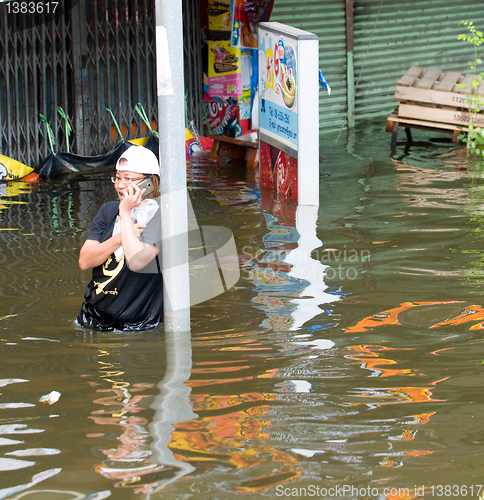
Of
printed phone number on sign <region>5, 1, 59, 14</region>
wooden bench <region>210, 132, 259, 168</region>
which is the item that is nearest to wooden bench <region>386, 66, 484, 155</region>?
wooden bench <region>210, 132, 259, 168</region>

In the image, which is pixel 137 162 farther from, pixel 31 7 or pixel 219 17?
pixel 219 17

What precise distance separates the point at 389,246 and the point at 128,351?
2947 mm

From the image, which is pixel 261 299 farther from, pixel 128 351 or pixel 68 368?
pixel 68 368

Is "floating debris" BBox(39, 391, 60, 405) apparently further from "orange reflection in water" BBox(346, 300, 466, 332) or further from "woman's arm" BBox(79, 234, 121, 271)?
"orange reflection in water" BBox(346, 300, 466, 332)

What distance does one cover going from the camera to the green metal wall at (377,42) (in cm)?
1227

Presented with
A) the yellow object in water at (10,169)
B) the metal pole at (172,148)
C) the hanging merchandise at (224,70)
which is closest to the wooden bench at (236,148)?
the hanging merchandise at (224,70)

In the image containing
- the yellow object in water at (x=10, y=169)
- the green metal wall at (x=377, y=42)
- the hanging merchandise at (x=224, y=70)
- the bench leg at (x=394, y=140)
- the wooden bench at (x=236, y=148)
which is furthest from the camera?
the green metal wall at (x=377, y=42)

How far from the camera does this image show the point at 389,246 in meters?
6.22

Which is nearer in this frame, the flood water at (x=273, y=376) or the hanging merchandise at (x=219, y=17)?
the flood water at (x=273, y=376)

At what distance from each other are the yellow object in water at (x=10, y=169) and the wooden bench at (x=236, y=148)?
277 centimetres

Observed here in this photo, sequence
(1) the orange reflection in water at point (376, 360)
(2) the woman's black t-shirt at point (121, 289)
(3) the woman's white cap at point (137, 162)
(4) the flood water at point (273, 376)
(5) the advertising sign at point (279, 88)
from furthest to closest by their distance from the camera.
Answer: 1. (5) the advertising sign at point (279, 88)
2. (2) the woman's black t-shirt at point (121, 289)
3. (3) the woman's white cap at point (137, 162)
4. (1) the orange reflection in water at point (376, 360)
5. (4) the flood water at point (273, 376)

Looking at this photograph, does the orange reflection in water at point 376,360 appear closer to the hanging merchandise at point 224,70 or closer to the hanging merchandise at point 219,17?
the hanging merchandise at point 224,70

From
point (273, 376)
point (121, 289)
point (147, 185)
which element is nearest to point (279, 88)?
point (147, 185)

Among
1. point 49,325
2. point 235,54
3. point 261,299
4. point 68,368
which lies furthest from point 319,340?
point 235,54
